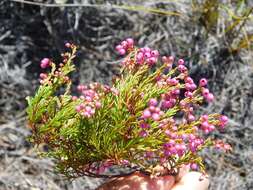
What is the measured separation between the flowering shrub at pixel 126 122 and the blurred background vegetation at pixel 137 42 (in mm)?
A: 1277

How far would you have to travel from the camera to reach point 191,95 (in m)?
1.28

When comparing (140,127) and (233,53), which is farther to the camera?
(233,53)

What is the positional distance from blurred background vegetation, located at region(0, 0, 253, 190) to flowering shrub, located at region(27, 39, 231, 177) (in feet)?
4.19

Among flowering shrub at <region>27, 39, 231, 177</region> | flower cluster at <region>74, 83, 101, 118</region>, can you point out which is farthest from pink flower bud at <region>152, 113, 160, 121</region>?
flower cluster at <region>74, 83, 101, 118</region>

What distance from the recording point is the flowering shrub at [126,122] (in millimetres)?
1234

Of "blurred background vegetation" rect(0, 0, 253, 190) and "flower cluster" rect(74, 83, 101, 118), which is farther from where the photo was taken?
"blurred background vegetation" rect(0, 0, 253, 190)

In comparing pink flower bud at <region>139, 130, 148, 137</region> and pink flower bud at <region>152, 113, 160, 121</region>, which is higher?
pink flower bud at <region>152, 113, 160, 121</region>

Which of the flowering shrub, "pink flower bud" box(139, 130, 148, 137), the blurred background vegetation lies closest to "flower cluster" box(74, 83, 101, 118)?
the flowering shrub

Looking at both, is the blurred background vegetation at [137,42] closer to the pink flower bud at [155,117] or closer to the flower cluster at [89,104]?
the flower cluster at [89,104]

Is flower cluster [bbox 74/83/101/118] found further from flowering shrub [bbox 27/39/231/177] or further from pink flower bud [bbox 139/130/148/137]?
pink flower bud [bbox 139/130/148/137]

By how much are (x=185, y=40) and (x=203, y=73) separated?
214mm

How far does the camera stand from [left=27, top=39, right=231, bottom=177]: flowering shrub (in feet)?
4.05

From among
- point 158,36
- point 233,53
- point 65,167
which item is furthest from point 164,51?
point 65,167

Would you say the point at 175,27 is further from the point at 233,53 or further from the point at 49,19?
the point at 49,19
